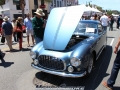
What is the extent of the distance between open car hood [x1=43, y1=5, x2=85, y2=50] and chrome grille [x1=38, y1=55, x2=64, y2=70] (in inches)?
12.8

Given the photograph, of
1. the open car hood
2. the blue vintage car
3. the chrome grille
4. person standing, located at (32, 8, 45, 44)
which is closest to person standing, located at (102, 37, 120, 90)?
the blue vintage car

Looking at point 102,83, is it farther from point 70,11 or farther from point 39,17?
point 39,17

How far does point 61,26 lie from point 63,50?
2.60ft

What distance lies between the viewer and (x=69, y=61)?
3.58m

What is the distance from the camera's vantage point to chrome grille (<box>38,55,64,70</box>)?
11.8ft

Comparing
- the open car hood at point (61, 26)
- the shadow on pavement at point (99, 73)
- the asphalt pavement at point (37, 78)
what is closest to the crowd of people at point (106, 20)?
the shadow on pavement at point (99, 73)

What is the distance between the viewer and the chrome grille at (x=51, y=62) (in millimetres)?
3600

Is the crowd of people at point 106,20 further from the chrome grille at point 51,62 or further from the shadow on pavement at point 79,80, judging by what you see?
the chrome grille at point 51,62

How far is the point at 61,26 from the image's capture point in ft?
13.9

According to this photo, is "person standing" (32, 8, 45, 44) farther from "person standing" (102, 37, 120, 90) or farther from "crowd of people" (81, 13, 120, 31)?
"crowd of people" (81, 13, 120, 31)

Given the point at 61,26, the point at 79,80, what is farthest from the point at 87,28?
the point at 79,80

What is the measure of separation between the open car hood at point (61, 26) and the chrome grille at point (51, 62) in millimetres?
325

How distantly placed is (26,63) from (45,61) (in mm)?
2074

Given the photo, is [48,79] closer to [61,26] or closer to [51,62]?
[51,62]
